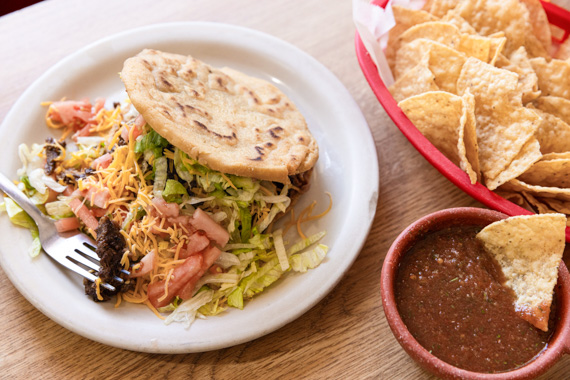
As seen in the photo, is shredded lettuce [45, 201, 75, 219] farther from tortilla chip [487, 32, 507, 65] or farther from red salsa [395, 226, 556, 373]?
tortilla chip [487, 32, 507, 65]

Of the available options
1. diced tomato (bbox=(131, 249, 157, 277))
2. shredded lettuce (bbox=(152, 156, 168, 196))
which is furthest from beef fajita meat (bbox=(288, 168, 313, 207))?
diced tomato (bbox=(131, 249, 157, 277))

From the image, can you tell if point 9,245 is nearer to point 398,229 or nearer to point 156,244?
point 156,244

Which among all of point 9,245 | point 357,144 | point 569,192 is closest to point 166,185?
point 9,245

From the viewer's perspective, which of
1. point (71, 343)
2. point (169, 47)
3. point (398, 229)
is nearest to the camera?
point (71, 343)

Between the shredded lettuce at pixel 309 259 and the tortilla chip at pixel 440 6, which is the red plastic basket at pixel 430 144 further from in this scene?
the shredded lettuce at pixel 309 259

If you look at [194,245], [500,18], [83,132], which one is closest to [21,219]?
[83,132]

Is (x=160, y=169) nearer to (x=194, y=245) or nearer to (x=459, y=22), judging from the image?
(x=194, y=245)

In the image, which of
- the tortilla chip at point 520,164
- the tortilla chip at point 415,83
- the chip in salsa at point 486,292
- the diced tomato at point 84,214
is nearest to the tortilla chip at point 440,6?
the tortilla chip at point 415,83
